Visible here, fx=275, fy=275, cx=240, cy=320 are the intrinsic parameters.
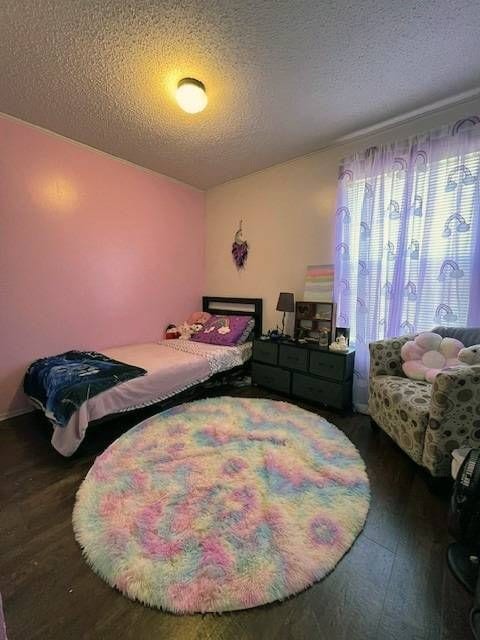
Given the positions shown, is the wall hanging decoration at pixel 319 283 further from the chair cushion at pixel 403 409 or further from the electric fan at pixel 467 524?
the electric fan at pixel 467 524

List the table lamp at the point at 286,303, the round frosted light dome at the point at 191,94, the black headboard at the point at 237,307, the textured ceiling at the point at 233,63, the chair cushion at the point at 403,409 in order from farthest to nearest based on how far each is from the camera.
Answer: the black headboard at the point at 237,307 < the table lamp at the point at 286,303 < the round frosted light dome at the point at 191,94 < the chair cushion at the point at 403,409 < the textured ceiling at the point at 233,63

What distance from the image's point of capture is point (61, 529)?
53.2 inches

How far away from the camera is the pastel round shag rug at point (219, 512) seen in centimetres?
110

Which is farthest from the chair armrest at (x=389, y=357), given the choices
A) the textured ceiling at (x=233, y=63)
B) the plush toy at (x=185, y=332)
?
the plush toy at (x=185, y=332)

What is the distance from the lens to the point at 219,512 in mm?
1418

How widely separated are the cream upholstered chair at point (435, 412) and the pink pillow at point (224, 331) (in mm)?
1639

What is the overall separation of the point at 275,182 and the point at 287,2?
1.91m

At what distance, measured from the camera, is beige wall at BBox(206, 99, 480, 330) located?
287 cm

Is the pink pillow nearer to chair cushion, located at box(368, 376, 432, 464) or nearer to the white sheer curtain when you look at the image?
the white sheer curtain

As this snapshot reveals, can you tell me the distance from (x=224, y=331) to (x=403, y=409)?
2.08 meters

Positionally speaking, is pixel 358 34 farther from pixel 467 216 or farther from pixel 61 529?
pixel 61 529

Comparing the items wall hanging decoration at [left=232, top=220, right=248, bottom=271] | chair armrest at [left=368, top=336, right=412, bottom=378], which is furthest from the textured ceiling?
chair armrest at [left=368, top=336, right=412, bottom=378]

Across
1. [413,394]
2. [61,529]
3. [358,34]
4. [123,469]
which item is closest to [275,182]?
[358,34]

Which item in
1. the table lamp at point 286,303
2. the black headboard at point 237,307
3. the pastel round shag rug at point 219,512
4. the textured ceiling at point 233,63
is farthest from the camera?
the black headboard at point 237,307
